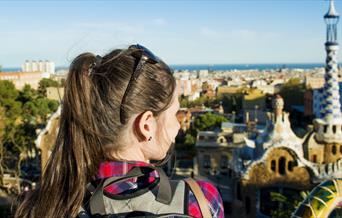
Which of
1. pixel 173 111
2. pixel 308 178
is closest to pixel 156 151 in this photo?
pixel 173 111

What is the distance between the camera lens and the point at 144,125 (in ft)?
4.24

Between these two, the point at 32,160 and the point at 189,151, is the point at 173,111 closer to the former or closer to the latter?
the point at 189,151

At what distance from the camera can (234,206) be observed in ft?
38.9

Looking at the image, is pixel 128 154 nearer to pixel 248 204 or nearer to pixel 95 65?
pixel 95 65

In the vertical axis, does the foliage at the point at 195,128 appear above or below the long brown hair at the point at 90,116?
below

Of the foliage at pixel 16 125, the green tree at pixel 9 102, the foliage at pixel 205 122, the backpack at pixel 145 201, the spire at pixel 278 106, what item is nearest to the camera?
the backpack at pixel 145 201

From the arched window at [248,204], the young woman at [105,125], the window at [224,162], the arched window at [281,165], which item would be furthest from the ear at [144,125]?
the window at [224,162]

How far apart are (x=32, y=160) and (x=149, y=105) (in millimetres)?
19697

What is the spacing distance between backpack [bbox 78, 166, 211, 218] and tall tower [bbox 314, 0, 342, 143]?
37.1ft

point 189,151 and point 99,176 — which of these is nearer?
point 99,176

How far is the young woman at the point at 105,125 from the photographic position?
1229mm

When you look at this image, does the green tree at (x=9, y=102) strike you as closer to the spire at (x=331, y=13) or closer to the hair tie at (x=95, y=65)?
the spire at (x=331, y=13)

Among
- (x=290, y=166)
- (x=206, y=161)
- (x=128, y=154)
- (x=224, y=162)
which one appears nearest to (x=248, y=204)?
(x=290, y=166)

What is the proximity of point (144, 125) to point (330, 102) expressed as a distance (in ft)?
38.5
